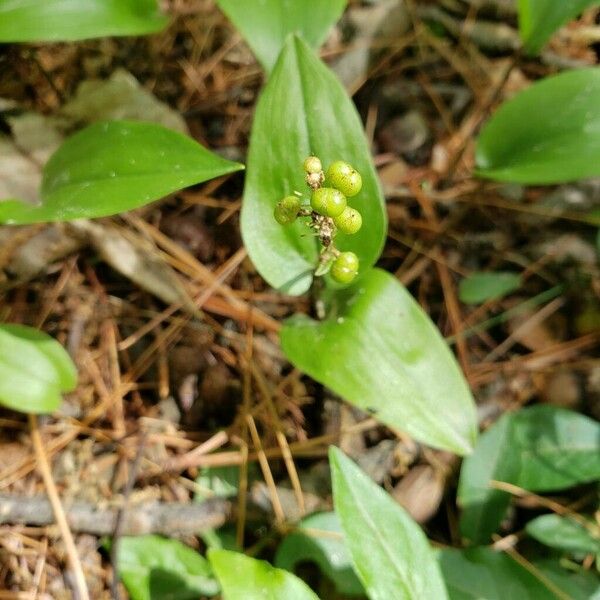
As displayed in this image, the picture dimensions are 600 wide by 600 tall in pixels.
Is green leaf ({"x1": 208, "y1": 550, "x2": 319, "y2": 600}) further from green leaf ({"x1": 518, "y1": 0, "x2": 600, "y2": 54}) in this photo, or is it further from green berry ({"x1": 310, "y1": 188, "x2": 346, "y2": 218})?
green leaf ({"x1": 518, "y1": 0, "x2": 600, "y2": 54})

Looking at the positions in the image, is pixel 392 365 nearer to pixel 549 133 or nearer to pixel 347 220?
pixel 347 220

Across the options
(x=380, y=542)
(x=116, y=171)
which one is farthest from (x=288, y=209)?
(x=380, y=542)

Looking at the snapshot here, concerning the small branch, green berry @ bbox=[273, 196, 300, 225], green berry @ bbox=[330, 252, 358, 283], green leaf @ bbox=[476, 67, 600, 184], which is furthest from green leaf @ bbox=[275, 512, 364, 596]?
green leaf @ bbox=[476, 67, 600, 184]

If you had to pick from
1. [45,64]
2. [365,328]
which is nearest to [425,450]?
[365,328]

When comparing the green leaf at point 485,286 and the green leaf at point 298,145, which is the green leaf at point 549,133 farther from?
the green leaf at point 298,145

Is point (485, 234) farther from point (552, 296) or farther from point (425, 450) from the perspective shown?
point (425, 450)

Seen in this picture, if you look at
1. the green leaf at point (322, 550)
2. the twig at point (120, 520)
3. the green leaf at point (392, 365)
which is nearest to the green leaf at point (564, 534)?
the green leaf at point (392, 365)
